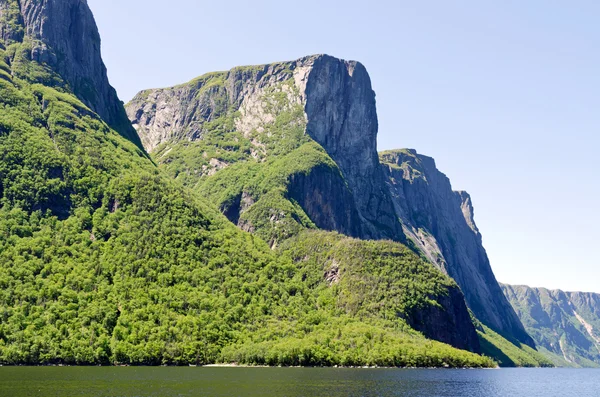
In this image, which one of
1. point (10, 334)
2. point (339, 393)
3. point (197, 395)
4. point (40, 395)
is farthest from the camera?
point (10, 334)

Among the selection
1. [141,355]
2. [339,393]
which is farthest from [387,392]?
[141,355]

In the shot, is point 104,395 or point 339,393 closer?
point 104,395

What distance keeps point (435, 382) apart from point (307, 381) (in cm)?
3500

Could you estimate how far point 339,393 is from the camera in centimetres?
11725

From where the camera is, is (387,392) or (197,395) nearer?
(197,395)

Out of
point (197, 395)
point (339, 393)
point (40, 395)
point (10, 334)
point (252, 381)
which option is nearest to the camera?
point (40, 395)

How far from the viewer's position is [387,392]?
4850 inches

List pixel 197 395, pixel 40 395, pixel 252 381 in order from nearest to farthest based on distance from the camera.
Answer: pixel 40 395, pixel 197 395, pixel 252 381

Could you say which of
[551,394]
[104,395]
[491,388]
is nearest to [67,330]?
[104,395]

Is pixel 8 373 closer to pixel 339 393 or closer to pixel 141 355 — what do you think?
pixel 141 355

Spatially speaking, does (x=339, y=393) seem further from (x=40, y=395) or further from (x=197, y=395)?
(x=40, y=395)

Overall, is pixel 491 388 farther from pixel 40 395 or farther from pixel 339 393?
pixel 40 395

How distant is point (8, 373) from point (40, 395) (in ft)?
166

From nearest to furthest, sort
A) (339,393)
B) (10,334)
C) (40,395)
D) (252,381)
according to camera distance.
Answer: (40,395)
(339,393)
(252,381)
(10,334)
